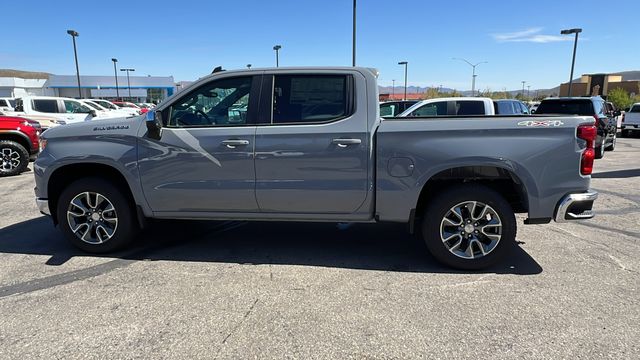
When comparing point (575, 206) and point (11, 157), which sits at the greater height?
point (575, 206)

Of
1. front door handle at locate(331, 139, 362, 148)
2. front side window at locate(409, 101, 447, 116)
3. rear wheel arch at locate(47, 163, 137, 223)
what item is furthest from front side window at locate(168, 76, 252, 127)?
front side window at locate(409, 101, 447, 116)

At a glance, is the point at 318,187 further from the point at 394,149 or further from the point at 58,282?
the point at 58,282

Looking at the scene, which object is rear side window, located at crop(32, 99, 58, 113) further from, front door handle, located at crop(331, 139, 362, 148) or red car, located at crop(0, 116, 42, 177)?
front door handle, located at crop(331, 139, 362, 148)

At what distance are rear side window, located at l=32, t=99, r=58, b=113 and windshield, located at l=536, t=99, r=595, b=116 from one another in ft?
53.0

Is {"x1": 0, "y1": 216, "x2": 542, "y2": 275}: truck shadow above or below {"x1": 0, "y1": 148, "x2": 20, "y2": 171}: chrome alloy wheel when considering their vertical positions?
below

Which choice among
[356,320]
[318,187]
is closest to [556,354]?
[356,320]

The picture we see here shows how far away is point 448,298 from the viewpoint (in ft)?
12.2

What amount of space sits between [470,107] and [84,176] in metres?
8.28

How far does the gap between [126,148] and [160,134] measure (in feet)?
1.32

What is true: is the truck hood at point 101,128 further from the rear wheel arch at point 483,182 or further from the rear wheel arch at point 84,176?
the rear wheel arch at point 483,182

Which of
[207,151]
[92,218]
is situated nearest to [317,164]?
[207,151]

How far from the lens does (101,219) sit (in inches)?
188

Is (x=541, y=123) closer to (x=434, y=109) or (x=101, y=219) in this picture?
(x=101, y=219)

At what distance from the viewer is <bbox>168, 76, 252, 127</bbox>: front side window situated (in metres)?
4.48
